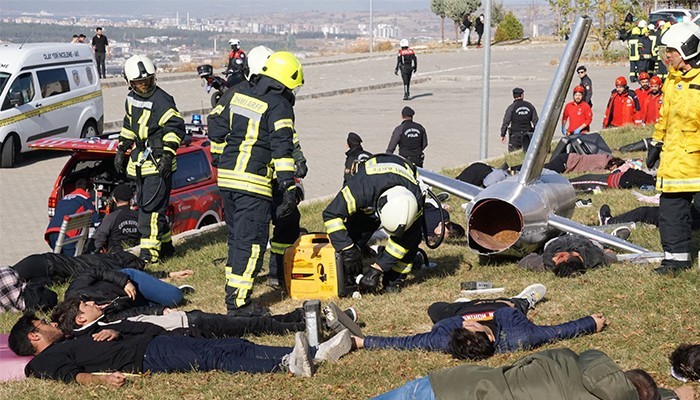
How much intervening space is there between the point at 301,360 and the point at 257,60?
317 centimetres

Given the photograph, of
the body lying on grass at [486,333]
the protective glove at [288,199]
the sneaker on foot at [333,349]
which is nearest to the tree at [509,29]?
the protective glove at [288,199]

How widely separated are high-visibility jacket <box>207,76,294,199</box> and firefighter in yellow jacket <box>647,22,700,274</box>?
3060mm

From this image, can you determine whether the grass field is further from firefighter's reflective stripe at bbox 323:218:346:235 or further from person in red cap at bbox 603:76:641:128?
person in red cap at bbox 603:76:641:128

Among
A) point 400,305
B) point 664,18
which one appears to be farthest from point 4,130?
point 664,18

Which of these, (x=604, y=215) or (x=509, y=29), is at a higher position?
(x=509, y=29)

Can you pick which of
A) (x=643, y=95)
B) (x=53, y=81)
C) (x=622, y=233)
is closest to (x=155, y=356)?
(x=622, y=233)

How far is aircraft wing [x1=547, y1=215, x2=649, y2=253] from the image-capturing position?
9.62 meters

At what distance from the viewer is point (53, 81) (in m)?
21.8

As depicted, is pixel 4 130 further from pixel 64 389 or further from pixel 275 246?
pixel 64 389

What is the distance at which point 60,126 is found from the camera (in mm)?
21688

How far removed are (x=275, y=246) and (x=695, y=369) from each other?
442 centimetres

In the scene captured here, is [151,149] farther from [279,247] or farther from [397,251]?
[397,251]

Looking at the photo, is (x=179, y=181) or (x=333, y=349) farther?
(x=179, y=181)

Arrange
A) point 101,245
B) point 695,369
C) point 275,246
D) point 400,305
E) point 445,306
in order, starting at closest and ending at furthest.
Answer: point 695,369 < point 445,306 < point 400,305 < point 275,246 < point 101,245
